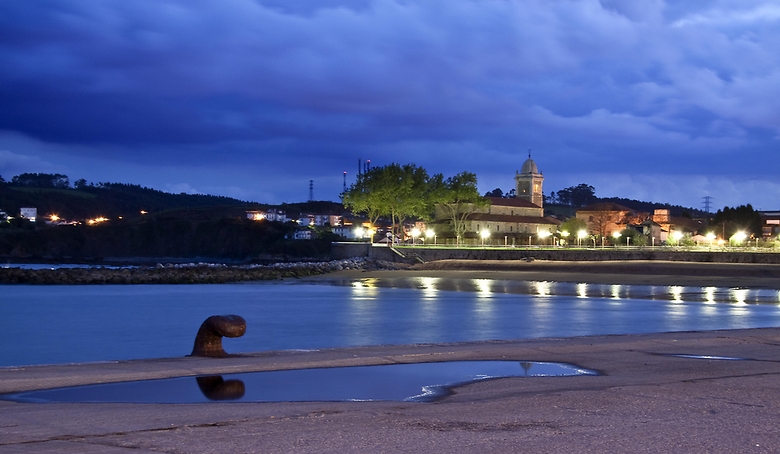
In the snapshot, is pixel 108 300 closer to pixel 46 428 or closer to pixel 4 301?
pixel 4 301

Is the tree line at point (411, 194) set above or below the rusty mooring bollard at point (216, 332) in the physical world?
above

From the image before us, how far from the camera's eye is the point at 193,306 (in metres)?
39.1

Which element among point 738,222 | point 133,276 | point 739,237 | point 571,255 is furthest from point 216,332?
point 738,222

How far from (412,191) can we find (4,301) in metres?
75.9

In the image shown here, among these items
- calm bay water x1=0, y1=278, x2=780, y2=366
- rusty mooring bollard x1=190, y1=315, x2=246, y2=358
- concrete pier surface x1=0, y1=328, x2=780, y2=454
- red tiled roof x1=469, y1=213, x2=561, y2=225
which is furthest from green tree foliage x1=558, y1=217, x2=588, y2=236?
rusty mooring bollard x1=190, y1=315, x2=246, y2=358

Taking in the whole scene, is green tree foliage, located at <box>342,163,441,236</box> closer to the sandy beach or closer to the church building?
the church building

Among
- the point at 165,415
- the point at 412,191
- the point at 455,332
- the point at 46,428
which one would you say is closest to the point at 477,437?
the point at 165,415

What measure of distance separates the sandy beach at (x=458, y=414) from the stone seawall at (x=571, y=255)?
62.2m

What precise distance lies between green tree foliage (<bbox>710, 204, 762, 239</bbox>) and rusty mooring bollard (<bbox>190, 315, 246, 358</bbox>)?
119 metres

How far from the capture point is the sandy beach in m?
7.04

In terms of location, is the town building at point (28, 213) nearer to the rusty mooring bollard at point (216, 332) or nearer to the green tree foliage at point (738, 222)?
the green tree foliage at point (738, 222)

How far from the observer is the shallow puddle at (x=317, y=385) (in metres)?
10.3

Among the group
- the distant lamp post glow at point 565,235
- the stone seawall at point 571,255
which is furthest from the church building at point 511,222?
the stone seawall at point 571,255

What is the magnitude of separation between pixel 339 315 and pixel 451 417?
24781 millimetres
